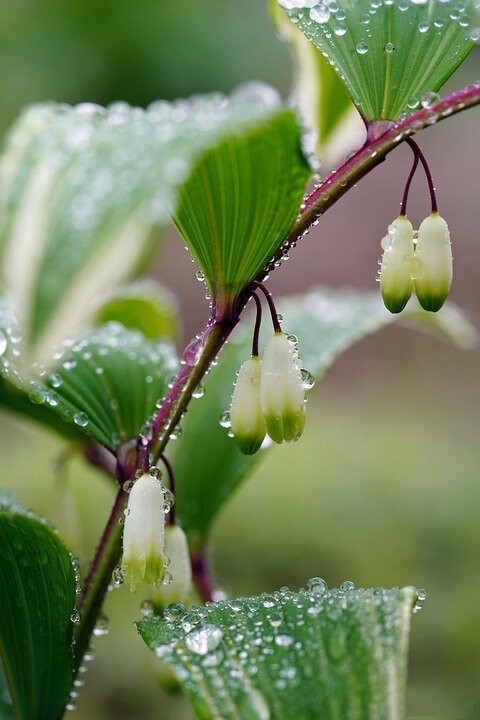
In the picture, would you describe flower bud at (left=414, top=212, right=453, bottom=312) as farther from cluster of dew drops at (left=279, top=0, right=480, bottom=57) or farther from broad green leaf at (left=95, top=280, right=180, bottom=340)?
broad green leaf at (left=95, top=280, right=180, bottom=340)

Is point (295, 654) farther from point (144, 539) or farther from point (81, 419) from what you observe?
point (81, 419)

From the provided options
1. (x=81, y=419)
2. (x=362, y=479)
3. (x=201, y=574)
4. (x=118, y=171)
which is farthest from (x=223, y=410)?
(x=362, y=479)

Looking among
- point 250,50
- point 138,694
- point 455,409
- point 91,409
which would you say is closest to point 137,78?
point 250,50

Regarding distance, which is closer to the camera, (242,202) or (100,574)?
(242,202)

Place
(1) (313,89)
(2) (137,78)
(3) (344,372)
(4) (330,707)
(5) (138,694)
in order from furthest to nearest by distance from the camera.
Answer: (2) (137,78), (3) (344,372), (5) (138,694), (1) (313,89), (4) (330,707)

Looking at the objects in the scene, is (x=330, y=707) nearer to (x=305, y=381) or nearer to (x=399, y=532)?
(x=305, y=381)

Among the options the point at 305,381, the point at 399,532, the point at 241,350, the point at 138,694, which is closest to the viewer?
the point at 305,381

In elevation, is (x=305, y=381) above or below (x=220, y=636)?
above

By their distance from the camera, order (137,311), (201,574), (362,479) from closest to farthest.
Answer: (201,574)
(137,311)
(362,479)
